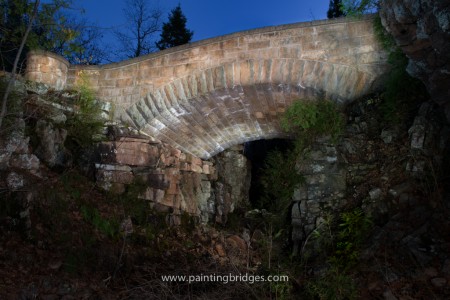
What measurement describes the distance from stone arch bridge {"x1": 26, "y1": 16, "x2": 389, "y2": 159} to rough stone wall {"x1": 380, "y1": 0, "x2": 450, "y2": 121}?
161 cm

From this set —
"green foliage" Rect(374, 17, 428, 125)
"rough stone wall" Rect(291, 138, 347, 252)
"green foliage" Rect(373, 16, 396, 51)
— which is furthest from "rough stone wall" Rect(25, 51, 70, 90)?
"green foliage" Rect(374, 17, 428, 125)

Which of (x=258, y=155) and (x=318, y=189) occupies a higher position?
(x=258, y=155)

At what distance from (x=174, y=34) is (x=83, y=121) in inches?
480

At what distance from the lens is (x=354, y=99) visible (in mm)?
5820

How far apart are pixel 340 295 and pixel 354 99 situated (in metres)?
3.07

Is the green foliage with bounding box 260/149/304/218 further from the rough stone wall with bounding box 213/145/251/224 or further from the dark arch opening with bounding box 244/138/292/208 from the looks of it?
the dark arch opening with bounding box 244/138/292/208

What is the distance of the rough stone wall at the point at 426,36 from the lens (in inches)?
129

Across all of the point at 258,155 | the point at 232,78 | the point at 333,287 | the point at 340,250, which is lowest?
the point at 333,287

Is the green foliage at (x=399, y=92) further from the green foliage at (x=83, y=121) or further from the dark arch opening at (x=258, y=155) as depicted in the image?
the green foliage at (x=83, y=121)

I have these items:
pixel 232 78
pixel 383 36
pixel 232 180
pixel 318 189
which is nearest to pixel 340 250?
pixel 318 189

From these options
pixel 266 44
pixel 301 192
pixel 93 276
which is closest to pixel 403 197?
pixel 301 192

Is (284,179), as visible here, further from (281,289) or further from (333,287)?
(333,287)

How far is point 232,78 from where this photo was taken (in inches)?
255

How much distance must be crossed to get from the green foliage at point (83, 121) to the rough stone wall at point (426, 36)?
5227 millimetres
